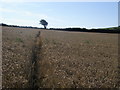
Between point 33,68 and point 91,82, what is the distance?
8.35 ft

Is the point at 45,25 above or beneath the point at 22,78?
above

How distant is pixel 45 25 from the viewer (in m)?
167

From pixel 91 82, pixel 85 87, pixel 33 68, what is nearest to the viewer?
pixel 85 87

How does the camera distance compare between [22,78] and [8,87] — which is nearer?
[8,87]

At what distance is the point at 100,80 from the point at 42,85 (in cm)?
273

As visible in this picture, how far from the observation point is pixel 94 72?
10.5 metres

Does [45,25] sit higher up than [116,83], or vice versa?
[45,25]

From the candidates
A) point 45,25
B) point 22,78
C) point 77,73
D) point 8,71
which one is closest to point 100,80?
point 77,73

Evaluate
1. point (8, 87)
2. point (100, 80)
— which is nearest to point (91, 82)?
point (100, 80)

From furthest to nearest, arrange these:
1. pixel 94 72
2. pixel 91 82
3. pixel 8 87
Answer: pixel 94 72 < pixel 91 82 < pixel 8 87

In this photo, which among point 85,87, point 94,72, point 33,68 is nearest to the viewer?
point 85,87

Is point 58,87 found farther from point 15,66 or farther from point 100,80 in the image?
point 15,66

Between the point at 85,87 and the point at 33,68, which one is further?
the point at 33,68

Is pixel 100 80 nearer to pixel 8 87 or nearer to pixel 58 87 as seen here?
pixel 58 87
